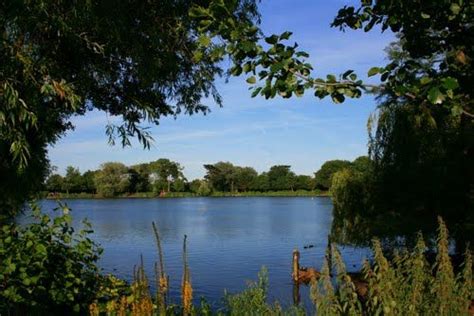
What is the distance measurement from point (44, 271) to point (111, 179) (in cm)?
14421

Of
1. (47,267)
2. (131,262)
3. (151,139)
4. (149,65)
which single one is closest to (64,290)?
(47,267)

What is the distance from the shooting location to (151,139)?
805 centimetres

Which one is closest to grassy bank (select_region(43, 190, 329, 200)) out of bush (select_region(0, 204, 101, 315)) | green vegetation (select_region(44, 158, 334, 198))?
green vegetation (select_region(44, 158, 334, 198))

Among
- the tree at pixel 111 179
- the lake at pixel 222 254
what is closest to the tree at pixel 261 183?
the tree at pixel 111 179

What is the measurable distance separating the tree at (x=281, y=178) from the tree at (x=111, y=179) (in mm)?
47486

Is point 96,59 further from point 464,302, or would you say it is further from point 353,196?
point 353,196

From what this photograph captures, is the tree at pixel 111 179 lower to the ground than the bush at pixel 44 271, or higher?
higher

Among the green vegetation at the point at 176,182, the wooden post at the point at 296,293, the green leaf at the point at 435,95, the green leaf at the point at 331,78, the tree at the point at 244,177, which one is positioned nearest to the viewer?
the green leaf at the point at 435,95

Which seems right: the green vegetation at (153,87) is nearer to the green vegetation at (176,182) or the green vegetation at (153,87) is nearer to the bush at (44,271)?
the bush at (44,271)

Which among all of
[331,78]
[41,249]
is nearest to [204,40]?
[331,78]

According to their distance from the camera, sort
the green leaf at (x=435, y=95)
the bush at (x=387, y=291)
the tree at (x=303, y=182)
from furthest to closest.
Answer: the tree at (x=303, y=182) → the bush at (x=387, y=291) → the green leaf at (x=435, y=95)

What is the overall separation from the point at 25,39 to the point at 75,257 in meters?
2.95

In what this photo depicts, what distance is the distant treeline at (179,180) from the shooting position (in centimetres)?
14562

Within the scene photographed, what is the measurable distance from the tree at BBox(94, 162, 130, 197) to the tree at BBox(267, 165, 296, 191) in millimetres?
47486
